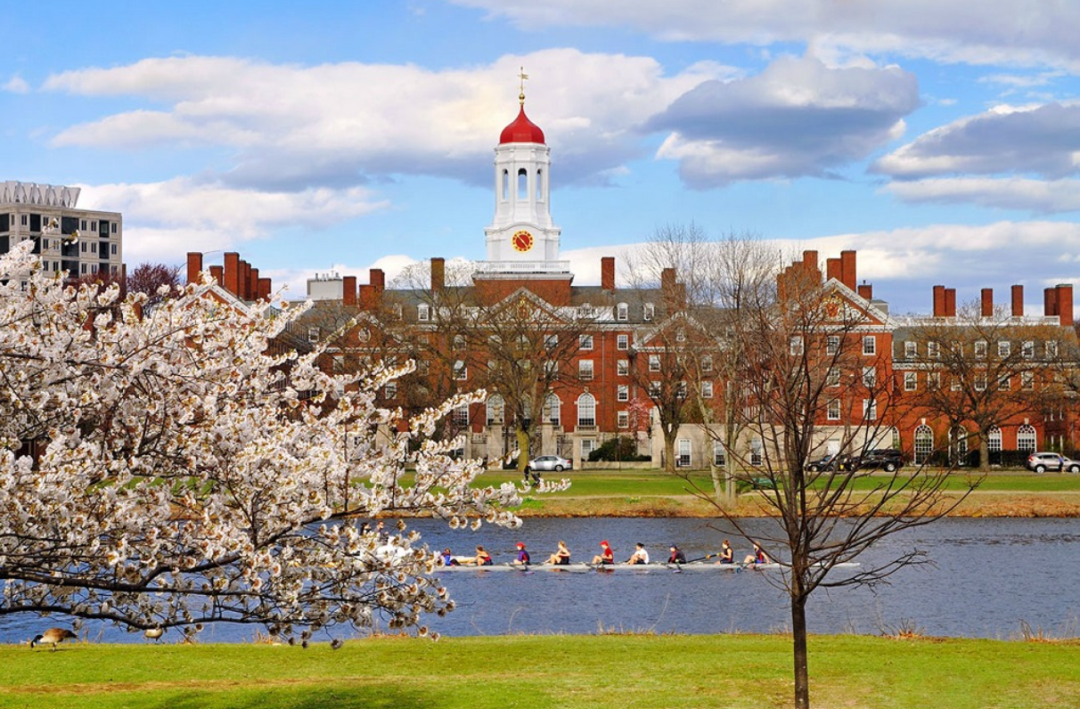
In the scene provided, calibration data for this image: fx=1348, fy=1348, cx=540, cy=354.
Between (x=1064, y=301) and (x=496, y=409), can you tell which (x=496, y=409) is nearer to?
(x=496, y=409)

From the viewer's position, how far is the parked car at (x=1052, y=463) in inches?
3312

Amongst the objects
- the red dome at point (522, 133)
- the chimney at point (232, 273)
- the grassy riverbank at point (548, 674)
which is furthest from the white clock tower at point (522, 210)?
the grassy riverbank at point (548, 674)

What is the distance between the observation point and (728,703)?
18141 millimetres

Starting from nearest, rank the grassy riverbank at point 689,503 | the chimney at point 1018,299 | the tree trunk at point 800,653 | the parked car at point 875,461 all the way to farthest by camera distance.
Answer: the tree trunk at point 800,653 < the parked car at point 875,461 < the grassy riverbank at point 689,503 < the chimney at point 1018,299

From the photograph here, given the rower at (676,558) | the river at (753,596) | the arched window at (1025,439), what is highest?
the arched window at (1025,439)

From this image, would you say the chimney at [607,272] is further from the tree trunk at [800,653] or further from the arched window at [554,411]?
the tree trunk at [800,653]

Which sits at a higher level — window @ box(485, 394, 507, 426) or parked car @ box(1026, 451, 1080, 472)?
window @ box(485, 394, 507, 426)

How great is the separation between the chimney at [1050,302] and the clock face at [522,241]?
42702 mm

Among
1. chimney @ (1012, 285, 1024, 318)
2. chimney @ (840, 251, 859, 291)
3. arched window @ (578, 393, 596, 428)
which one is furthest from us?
chimney @ (1012, 285, 1024, 318)

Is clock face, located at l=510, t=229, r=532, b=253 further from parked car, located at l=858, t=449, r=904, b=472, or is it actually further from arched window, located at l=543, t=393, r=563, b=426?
parked car, located at l=858, t=449, r=904, b=472

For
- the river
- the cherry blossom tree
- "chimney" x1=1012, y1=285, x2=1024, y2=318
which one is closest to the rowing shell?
the river

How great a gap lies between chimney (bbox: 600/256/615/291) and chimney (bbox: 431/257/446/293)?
48.6ft

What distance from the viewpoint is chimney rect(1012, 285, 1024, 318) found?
106250 mm

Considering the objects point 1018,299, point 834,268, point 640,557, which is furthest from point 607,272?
point 640,557
